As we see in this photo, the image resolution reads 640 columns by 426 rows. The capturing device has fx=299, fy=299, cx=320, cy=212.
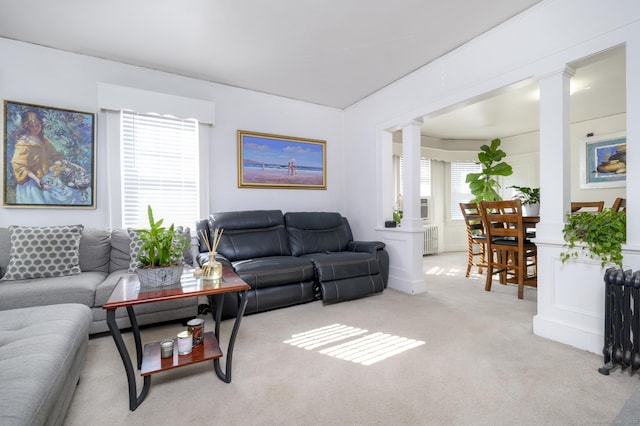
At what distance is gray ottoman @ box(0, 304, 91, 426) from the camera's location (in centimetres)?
93

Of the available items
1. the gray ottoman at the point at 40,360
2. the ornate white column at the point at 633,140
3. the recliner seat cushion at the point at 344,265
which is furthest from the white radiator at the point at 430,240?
the gray ottoman at the point at 40,360

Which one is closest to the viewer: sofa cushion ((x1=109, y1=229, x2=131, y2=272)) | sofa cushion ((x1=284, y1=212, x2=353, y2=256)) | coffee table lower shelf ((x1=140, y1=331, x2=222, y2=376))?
coffee table lower shelf ((x1=140, y1=331, x2=222, y2=376))

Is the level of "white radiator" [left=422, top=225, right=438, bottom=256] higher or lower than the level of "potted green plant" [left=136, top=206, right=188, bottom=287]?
lower

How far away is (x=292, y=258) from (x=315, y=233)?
27.8 inches

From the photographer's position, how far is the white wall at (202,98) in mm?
2861

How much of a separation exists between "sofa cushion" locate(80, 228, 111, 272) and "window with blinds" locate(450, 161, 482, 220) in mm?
6466

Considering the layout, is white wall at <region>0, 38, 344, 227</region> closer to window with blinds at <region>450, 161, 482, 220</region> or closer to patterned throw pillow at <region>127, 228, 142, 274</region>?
patterned throw pillow at <region>127, 228, 142, 274</region>

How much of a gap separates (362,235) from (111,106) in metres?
3.43

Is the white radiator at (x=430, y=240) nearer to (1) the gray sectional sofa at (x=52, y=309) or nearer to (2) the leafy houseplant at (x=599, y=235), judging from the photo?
(2) the leafy houseplant at (x=599, y=235)

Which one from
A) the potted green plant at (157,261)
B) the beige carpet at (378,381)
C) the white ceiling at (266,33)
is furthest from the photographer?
the white ceiling at (266,33)

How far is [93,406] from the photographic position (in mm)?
1538

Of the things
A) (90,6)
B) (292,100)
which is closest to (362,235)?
(292,100)

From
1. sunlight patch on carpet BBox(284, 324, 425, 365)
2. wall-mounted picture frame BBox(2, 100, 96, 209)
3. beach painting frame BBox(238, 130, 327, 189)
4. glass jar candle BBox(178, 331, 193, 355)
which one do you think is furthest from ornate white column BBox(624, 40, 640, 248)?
wall-mounted picture frame BBox(2, 100, 96, 209)

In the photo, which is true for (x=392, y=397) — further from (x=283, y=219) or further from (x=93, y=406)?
(x=283, y=219)
